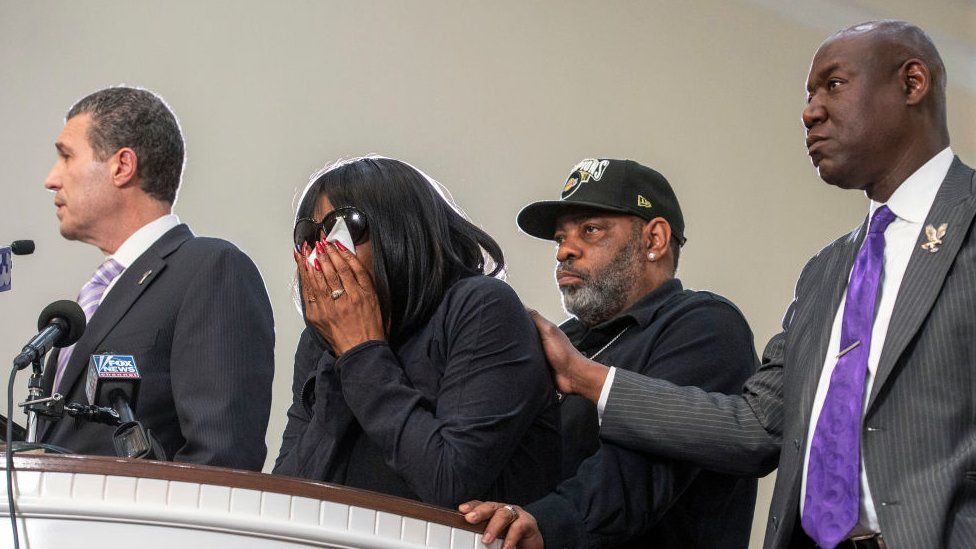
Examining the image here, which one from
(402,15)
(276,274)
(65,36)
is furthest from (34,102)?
(402,15)

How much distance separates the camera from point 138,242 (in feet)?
9.11

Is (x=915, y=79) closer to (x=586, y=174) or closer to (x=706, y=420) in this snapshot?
(x=706, y=420)

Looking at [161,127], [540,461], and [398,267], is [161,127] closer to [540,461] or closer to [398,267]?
[398,267]

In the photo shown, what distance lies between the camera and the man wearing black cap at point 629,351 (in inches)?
83.0

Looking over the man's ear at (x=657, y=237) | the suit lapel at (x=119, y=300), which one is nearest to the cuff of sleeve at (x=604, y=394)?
the man's ear at (x=657, y=237)

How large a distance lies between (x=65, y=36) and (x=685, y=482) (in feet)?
9.04

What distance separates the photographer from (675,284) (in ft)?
9.55

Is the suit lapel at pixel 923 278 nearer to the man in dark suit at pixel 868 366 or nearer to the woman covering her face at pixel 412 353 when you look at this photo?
A: the man in dark suit at pixel 868 366

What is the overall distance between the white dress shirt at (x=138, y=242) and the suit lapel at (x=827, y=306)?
1442 millimetres

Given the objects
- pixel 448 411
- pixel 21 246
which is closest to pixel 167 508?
pixel 448 411

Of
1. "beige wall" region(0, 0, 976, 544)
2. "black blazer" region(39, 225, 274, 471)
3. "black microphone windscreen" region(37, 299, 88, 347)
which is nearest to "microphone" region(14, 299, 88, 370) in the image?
"black microphone windscreen" region(37, 299, 88, 347)

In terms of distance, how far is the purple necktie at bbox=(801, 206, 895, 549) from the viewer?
1786 mm

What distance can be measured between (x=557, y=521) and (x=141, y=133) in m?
1.41

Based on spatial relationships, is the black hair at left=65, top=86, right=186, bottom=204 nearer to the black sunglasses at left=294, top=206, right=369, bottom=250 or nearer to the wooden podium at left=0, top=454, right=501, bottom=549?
the black sunglasses at left=294, top=206, right=369, bottom=250
